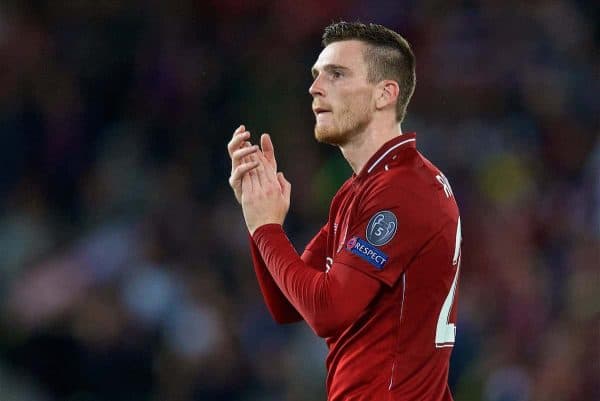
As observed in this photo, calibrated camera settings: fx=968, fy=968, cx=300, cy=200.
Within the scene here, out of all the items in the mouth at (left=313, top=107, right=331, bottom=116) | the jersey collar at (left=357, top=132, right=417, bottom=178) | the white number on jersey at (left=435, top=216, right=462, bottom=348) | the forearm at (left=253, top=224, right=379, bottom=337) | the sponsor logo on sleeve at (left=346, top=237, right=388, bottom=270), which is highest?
the mouth at (left=313, top=107, right=331, bottom=116)

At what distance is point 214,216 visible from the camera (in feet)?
20.3

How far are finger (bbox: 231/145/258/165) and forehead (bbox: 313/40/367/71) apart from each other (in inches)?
14.7

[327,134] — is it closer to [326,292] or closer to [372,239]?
[372,239]

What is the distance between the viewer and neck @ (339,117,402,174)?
299 centimetres

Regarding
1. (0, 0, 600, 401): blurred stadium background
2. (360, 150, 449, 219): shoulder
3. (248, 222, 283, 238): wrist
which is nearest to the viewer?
(360, 150, 449, 219): shoulder

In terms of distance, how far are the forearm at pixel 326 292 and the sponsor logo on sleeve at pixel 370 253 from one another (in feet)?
0.15

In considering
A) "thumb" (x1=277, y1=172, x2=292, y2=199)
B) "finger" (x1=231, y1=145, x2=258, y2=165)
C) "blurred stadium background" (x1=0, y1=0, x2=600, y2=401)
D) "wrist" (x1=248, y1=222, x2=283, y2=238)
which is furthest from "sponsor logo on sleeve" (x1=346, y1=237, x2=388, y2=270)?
"blurred stadium background" (x1=0, y1=0, x2=600, y2=401)

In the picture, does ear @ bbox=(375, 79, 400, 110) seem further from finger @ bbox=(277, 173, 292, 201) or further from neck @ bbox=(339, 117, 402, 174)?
finger @ bbox=(277, 173, 292, 201)

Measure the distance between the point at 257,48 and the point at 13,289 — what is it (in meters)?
2.60

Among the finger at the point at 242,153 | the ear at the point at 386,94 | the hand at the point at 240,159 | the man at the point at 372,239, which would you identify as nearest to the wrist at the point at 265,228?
the man at the point at 372,239

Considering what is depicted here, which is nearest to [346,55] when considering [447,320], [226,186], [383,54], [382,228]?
Result: [383,54]

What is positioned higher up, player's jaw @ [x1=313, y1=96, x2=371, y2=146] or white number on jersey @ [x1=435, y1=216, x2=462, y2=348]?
player's jaw @ [x1=313, y1=96, x2=371, y2=146]

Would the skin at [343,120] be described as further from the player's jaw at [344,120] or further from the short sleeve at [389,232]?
the short sleeve at [389,232]

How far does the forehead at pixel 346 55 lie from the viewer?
3.03 m
